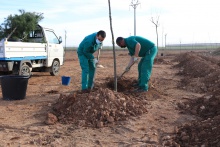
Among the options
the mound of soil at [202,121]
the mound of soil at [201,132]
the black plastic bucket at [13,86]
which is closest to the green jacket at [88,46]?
the black plastic bucket at [13,86]

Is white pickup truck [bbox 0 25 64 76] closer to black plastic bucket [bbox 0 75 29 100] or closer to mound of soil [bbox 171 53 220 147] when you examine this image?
black plastic bucket [bbox 0 75 29 100]

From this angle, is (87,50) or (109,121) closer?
(109,121)


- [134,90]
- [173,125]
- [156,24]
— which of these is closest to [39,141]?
[173,125]

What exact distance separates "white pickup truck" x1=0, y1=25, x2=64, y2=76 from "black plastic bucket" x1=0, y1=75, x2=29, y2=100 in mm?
2390

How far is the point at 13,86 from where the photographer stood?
6.93 m

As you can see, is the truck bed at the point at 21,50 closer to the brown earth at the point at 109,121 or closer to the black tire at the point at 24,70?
the black tire at the point at 24,70

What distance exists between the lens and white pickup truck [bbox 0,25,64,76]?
30.3 feet

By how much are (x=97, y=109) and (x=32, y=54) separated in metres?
5.85

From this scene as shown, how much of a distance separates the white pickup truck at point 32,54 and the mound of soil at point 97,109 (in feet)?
13.1

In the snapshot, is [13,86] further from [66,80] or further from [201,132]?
[201,132]

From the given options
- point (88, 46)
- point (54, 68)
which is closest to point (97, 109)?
point (88, 46)

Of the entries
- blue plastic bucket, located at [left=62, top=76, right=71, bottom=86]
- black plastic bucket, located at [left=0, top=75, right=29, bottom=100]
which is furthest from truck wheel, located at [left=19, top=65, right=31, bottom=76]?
black plastic bucket, located at [left=0, top=75, right=29, bottom=100]

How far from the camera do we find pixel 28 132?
4789 mm

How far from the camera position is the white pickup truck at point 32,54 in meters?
9.23
